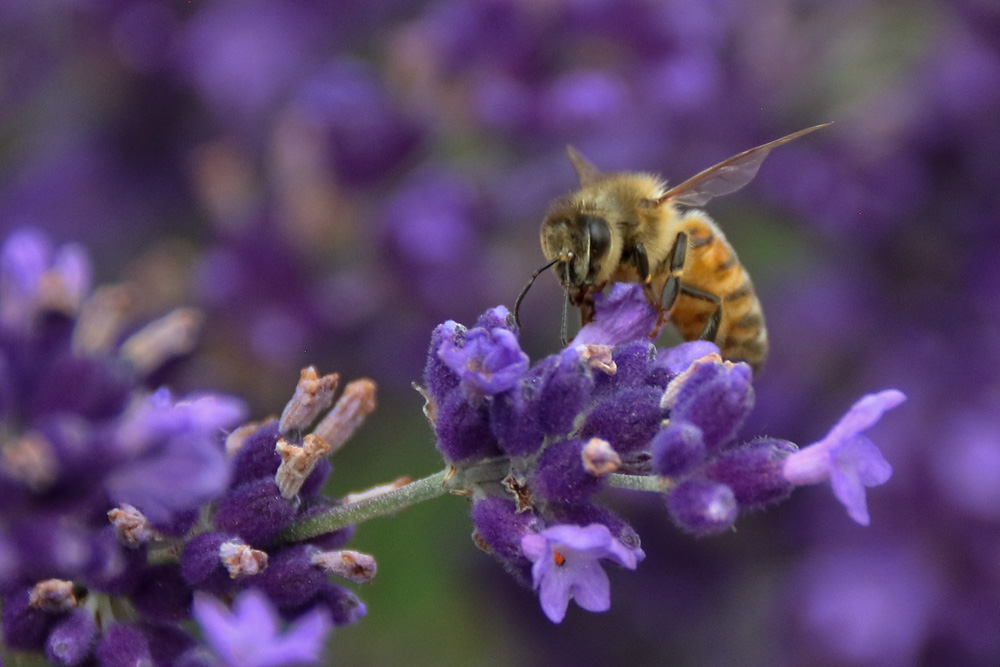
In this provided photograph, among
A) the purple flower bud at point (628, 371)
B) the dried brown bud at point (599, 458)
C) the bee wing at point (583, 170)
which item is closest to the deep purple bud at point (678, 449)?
the dried brown bud at point (599, 458)

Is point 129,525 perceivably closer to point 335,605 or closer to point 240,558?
point 240,558

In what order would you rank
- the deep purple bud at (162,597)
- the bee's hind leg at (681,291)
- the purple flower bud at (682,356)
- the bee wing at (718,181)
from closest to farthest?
the deep purple bud at (162,597) < the purple flower bud at (682,356) < the bee's hind leg at (681,291) < the bee wing at (718,181)

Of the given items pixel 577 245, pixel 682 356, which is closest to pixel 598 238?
pixel 577 245

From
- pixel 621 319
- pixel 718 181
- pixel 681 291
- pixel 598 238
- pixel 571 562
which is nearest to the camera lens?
pixel 571 562

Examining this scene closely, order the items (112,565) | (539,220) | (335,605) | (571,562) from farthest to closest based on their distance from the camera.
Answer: (539,220)
(335,605)
(571,562)
(112,565)

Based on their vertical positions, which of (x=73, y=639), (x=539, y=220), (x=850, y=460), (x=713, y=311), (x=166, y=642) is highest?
(x=73, y=639)

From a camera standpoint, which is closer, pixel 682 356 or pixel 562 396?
pixel 562 396

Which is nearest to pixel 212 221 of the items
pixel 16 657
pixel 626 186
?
pixel 626 186

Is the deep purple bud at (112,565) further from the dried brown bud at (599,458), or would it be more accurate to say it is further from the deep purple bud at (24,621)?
the dried brown bud at (599,458)
